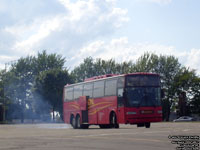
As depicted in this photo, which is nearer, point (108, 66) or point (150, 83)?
point (150, 83)

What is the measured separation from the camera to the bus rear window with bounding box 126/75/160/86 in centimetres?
2912

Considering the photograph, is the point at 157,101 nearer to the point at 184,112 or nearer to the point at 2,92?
the point at 2,92

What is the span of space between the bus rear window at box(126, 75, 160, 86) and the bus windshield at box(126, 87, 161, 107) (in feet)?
1.00

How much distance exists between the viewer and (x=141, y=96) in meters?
29.0

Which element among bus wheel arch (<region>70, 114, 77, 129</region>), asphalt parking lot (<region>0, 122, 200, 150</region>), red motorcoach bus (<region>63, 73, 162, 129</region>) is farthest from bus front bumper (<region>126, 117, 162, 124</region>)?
bus wheel arch (<region>70, 114, 77, 129</region>)

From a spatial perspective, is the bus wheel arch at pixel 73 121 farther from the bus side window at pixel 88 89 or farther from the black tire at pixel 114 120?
the black tire at pixel 114 120

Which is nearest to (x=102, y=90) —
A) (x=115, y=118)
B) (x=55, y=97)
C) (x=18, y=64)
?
(x=115, y=118)

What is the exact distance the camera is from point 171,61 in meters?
91.9

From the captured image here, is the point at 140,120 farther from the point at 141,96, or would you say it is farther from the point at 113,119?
the point at 113,119

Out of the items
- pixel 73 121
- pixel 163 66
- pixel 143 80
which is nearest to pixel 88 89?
pixel 73 121

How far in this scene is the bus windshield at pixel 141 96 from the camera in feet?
94.5

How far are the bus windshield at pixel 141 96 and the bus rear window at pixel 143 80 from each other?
304 mm

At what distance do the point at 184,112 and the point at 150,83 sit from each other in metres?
62.5

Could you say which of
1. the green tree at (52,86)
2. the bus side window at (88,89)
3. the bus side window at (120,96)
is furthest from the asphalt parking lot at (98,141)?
the green tree at (52,86)
